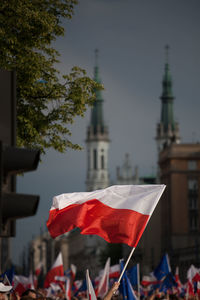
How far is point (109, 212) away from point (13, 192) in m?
5.19

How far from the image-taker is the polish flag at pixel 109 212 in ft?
40.3

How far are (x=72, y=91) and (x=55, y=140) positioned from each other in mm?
1280

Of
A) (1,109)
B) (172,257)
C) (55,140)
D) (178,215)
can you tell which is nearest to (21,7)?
(55,140)

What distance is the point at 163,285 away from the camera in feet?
97.2

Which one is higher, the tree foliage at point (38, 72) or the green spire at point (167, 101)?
the green spire at point (167, 101)

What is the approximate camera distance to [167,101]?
620 ft

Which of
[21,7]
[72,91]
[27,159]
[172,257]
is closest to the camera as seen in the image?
[27,159]

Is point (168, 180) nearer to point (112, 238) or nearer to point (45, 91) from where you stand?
point (45, 91)

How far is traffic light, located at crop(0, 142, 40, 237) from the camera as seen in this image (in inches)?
294

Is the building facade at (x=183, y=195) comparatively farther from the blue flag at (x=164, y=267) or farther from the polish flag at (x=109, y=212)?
the polish flag at (x=109, y=212)

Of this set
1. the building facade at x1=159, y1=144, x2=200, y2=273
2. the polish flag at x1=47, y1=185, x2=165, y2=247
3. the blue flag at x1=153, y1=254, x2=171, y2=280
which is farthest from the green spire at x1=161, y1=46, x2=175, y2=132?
the polish flag at x1=47, y1=185, x2=165, y2=247

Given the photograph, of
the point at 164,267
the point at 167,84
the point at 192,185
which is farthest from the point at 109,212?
the point at 167,84

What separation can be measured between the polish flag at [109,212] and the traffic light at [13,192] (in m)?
4.46

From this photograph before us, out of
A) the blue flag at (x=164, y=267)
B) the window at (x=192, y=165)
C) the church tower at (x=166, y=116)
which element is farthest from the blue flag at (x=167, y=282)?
the church tower at (x=166, y=116)
